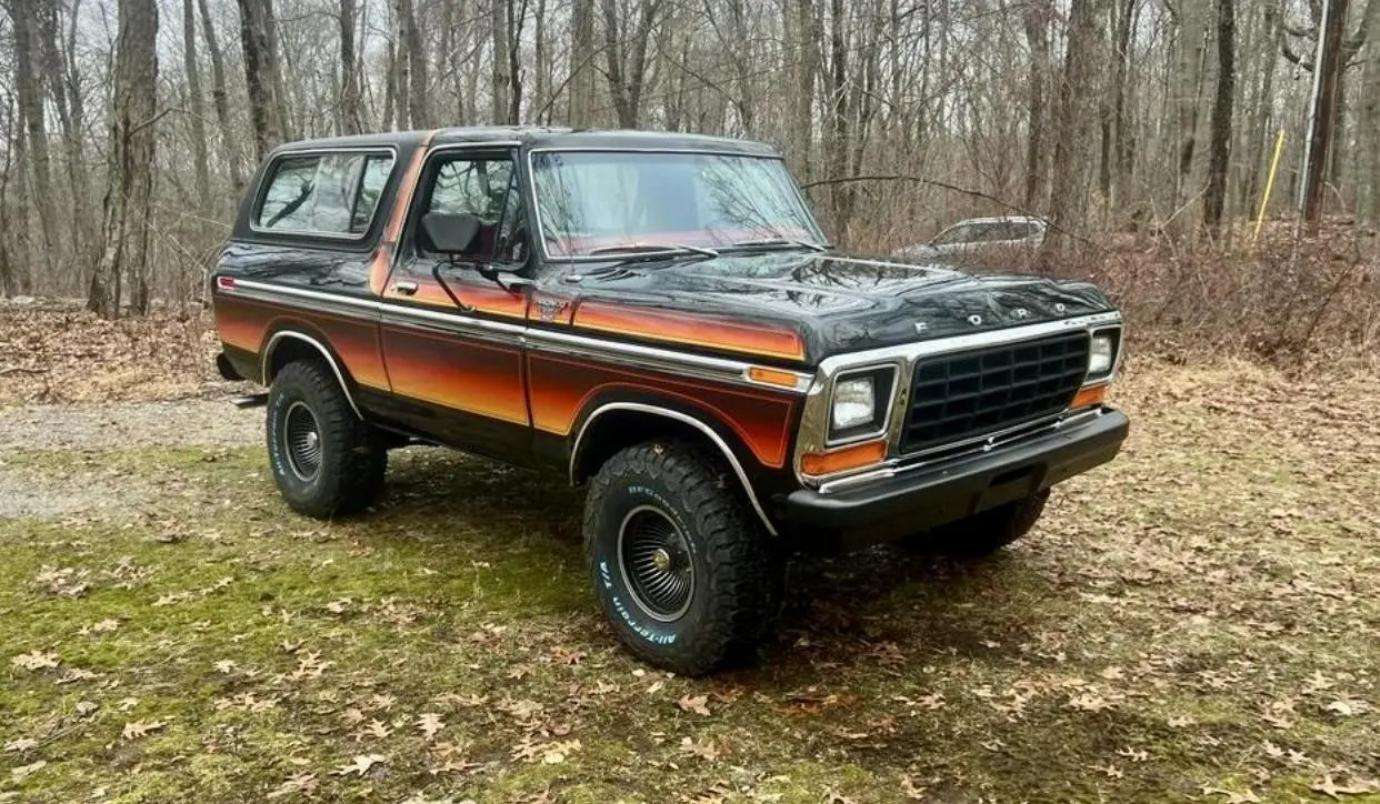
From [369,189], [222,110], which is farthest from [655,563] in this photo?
[222,110]

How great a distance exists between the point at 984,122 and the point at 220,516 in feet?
34.0

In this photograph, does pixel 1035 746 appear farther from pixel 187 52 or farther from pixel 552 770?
pixel 187 52

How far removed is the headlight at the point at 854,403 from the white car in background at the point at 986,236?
8408 mm

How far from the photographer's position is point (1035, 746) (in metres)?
3.42

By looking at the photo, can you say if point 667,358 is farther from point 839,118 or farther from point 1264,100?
point 1264,100

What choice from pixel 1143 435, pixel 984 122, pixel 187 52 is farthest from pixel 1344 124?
pixel 187 52

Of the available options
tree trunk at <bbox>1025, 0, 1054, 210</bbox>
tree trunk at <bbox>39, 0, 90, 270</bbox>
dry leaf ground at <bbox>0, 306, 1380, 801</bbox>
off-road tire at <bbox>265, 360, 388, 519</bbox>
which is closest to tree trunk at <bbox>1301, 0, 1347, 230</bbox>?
tree trunk at <bbox>1025, 0, 1054, 210</bbox>

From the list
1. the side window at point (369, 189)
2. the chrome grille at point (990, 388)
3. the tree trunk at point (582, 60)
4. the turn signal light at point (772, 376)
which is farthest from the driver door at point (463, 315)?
the tree trunk at point (582, 60)

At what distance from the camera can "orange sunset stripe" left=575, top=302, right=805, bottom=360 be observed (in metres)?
3.34

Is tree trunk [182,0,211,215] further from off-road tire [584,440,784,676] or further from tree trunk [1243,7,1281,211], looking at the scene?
tree trunk [1243,7,1281,211]

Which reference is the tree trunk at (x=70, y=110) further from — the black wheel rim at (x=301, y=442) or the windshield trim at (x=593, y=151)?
the windshield trim at (x=593, y=151)

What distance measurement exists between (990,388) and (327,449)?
3.52 metres

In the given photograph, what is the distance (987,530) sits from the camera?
16.6 ft

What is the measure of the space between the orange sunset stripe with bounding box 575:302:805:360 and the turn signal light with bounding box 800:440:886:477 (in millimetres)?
337
